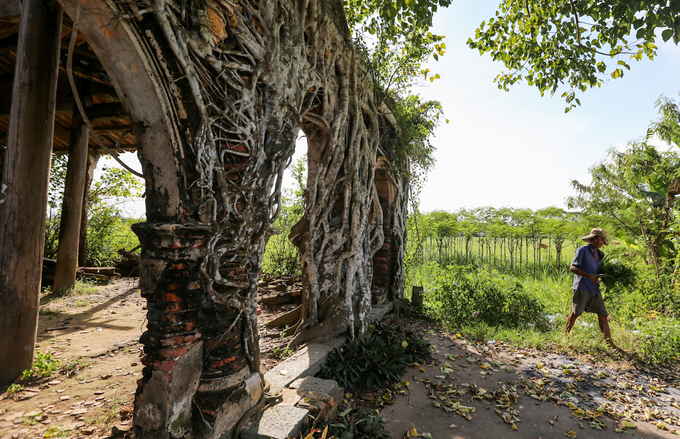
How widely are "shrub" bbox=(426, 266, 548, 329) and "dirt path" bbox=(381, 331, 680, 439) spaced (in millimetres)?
1257

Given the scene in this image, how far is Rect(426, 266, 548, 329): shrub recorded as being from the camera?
614cm

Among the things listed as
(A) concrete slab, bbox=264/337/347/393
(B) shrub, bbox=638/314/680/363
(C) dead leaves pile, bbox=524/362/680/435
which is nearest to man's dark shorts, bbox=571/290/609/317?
(B) shrub, bbox=638/314/680/363

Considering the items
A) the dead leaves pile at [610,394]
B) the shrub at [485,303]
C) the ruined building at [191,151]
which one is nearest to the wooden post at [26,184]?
the ruined building at [191,151]

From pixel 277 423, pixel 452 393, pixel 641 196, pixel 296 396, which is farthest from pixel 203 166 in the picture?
pixel 641 196

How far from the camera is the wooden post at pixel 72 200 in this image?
6492 millimetres

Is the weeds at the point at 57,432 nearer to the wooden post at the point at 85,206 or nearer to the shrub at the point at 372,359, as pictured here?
the shrub at the point at 372,359

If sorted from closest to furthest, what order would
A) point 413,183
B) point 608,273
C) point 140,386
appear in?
point 140,386 → point 608,273 → point 413,183

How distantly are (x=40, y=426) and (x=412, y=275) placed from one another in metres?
7.44

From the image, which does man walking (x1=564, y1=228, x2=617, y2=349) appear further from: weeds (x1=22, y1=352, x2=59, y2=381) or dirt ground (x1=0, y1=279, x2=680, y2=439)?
weeds (x1=22, y1=352, x2=59, y2=381)

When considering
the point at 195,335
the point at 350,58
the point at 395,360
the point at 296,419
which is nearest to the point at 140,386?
the point at 195,335

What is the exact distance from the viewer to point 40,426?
259 cm

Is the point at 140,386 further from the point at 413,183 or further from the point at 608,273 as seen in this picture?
the point at 608,273

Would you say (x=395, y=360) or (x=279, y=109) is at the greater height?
(x=279, y=109)

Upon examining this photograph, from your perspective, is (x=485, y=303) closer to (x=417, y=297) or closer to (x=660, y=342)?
(x=417, y=297)
